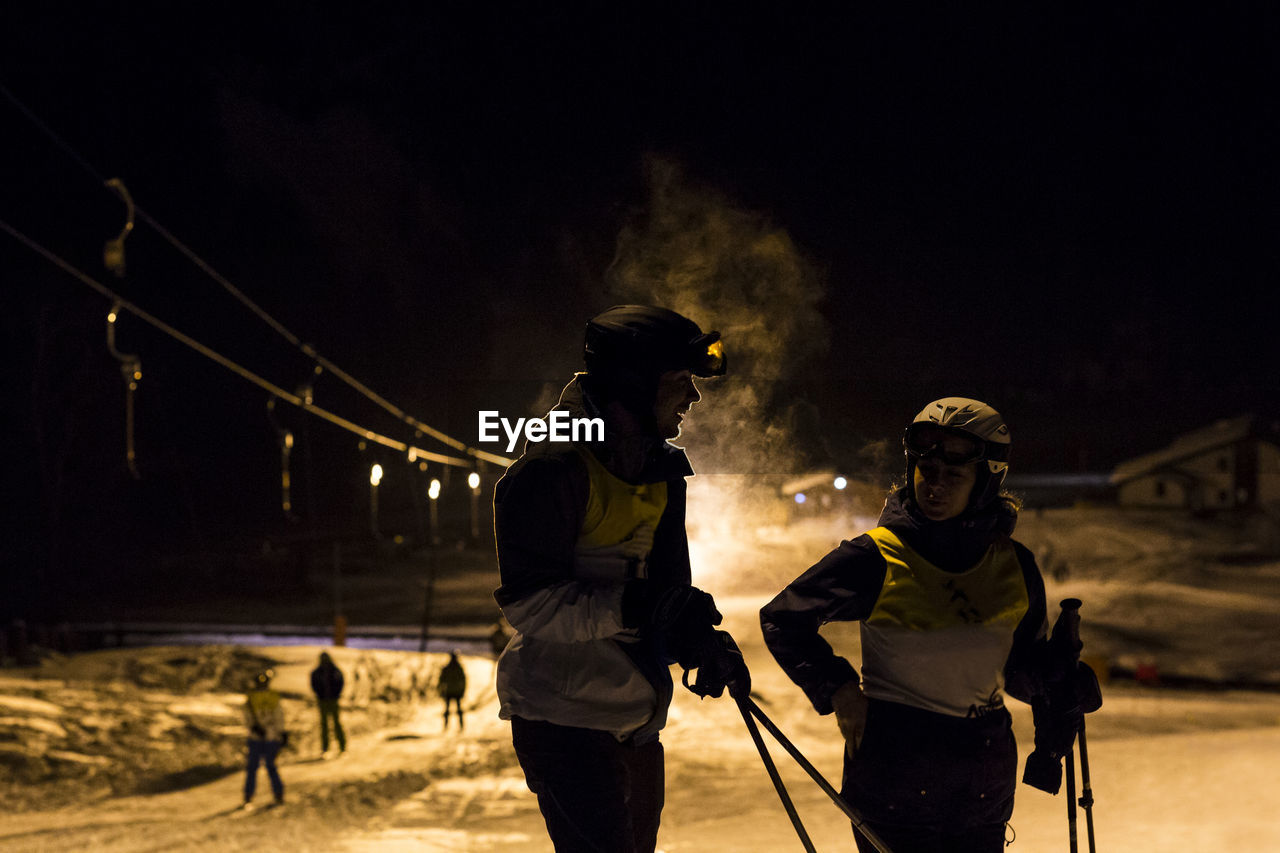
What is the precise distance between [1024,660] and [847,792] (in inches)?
21.1

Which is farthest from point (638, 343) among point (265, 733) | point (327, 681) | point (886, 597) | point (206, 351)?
point (206, 351)

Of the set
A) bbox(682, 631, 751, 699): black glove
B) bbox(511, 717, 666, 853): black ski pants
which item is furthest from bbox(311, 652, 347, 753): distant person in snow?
bbox(682, 631, 751, 699): black glove

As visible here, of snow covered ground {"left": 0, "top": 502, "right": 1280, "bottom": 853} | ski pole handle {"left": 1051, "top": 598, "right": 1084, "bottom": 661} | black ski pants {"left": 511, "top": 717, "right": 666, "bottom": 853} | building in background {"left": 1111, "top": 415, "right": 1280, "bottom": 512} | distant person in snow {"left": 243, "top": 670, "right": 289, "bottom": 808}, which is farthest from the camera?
building in background {"left": 1111, "top": 415, "right": 1280, "bottom": 512}

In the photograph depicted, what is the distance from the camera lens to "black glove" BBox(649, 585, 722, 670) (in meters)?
2.29

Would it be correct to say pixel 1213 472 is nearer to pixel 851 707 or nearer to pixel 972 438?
pixel 972 438

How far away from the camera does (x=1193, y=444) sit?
36000 millimetres

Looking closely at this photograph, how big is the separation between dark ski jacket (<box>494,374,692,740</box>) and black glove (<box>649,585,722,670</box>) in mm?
44

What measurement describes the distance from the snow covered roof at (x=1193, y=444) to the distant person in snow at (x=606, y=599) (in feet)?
123

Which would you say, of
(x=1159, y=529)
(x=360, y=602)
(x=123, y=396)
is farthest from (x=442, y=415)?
(x=1159, y=529)

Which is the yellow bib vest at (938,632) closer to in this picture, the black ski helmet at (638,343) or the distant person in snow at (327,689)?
the black ski helmet at (638,343)

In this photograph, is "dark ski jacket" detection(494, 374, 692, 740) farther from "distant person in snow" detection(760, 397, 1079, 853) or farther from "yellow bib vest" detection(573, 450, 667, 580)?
"distant person in snow" detection(760, 397, 1079, 853)

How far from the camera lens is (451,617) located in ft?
95.1

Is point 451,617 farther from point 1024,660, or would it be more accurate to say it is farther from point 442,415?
point 1024,660

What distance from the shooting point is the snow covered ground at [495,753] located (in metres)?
5.74
